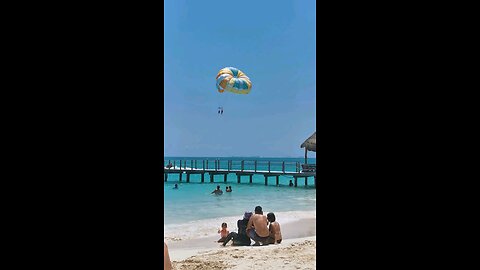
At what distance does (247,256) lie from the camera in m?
7.02

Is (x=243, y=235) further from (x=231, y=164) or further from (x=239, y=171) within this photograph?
(x=231, y=164)

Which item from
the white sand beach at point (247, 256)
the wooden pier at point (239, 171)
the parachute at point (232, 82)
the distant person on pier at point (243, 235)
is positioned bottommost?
the white sand beach at point (247, 256)

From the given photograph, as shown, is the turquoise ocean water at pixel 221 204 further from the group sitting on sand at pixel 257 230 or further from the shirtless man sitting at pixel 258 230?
the shirtless man sitting at pixel 258 230

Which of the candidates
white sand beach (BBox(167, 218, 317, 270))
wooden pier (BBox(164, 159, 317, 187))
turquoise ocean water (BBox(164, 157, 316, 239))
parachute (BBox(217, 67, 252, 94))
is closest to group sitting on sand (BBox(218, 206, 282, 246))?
white sand beach (BBox(167, 218, 317, 270))

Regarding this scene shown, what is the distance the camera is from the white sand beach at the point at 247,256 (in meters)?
6.51

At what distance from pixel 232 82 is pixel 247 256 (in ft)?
25.6

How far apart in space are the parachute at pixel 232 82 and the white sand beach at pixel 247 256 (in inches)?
242

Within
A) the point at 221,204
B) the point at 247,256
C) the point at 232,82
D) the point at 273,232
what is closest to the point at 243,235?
the point at 273,232

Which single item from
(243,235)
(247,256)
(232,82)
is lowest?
(247,256)

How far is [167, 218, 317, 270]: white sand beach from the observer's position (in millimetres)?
6512

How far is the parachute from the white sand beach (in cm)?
614

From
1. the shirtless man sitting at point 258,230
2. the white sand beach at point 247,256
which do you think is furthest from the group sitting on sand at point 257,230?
the white sand beach at point 247,256
